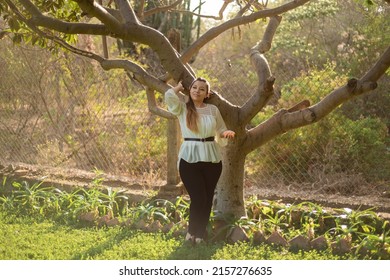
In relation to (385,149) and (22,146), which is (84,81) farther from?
(385,149)

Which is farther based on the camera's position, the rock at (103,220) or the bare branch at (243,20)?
the rock at (103,220)

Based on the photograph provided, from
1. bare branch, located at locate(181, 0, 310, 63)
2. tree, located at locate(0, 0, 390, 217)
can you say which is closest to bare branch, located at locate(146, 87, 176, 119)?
tree, located at locate(0, 0, 390, 217)

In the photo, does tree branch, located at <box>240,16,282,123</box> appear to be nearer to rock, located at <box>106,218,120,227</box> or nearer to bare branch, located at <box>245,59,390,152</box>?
bare branch, located at <box>245,59,390,152</box>

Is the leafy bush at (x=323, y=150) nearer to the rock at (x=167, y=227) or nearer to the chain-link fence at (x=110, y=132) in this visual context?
the chain-link fence at (x=110, y=132)

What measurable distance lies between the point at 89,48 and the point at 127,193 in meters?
3.80

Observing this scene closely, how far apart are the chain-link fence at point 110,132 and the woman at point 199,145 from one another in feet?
7.76

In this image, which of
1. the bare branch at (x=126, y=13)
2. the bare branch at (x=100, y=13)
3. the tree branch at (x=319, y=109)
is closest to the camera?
the bare branch at (x=100, y=13)

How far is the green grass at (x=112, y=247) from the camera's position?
5.20 meters

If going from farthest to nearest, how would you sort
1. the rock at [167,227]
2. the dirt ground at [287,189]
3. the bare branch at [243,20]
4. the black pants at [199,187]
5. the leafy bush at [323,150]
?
the leafy bush at [323,150] → the dirt ground at [287,189] → the rock at [167,227] → the bare branch at [243,20] → the black pants at [199,187]

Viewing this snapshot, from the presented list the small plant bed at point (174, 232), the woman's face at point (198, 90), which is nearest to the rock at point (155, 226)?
the small plant bed at point (174, 232)

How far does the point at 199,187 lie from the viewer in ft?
17.5

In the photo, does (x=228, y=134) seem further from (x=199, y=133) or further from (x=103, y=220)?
(x=103, y=220)

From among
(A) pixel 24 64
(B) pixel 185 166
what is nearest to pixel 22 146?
(A) pixel 24 64

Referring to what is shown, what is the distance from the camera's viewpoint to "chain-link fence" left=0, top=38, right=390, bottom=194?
7.81 meters
